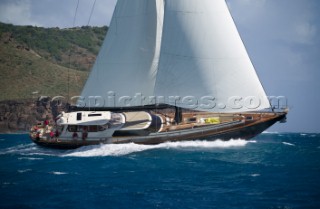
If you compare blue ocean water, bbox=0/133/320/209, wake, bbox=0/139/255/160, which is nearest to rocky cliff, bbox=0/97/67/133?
wake, bbox=0/139/255/160

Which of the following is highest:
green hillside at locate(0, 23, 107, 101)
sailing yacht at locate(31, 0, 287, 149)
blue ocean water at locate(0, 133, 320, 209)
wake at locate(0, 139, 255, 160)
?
green hillside at locate(0, 23, 107, 101)

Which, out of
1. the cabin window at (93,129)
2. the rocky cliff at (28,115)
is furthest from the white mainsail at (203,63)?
the rocky cliff at (28,115)

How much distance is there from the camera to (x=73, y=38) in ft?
500

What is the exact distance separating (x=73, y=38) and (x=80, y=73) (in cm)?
5110

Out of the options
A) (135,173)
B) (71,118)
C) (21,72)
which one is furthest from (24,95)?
(135,173)

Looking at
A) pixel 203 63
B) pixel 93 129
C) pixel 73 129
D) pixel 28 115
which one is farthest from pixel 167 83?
pixel 28 115

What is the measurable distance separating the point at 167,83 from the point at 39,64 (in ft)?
269

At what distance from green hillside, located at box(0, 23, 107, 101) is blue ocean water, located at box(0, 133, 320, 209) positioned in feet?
177

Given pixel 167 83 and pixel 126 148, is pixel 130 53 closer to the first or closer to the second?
pixel 167 83

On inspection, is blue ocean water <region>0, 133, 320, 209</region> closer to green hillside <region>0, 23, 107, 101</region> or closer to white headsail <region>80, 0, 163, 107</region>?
white headsail <region>80, 0, 163, 107</region>

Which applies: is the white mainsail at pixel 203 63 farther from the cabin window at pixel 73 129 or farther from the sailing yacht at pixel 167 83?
the cabin window at pixel 73 129

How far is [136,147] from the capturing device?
96.3ft

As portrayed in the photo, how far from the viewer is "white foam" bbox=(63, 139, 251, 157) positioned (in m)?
27.9

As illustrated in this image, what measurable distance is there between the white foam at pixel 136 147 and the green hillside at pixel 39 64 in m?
49.0
